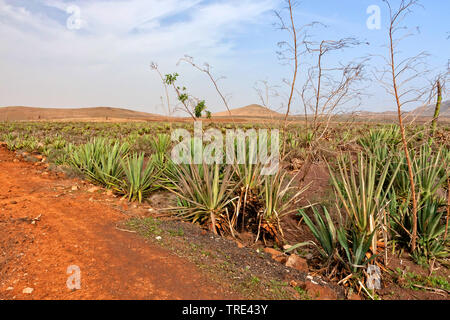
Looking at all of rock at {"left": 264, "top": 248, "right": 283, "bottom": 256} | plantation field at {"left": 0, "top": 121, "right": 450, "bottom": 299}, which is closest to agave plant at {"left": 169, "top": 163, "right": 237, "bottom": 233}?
plantation field at {"left": 0, "top": 121, "right": 450, "bottom": 299}

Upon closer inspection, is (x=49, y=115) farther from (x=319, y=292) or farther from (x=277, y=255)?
(x=319, y=292)

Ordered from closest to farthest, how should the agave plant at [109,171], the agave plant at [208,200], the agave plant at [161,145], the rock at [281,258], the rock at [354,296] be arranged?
1. the rock at [354,296]
2. the rock at [281,258]
3. the agave plant at [208,200]
4. the agave plant at [109,171]
5. the agave plant at [161,145]

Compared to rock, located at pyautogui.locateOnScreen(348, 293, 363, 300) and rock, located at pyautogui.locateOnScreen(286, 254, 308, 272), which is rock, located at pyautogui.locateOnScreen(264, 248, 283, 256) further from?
rock, located at pyautogui.locateOnScreen(348, 293, 363, 300)

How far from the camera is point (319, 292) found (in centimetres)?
312

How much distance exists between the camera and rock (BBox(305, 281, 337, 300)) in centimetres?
306

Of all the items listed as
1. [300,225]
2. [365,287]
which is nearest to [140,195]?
[300,225]

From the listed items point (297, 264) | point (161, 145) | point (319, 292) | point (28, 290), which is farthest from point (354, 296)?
point (161, 145)

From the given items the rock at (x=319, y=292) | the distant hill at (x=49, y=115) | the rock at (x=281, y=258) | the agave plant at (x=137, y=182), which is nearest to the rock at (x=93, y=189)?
the agave plant at (x=137, y=182)

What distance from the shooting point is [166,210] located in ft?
17.5

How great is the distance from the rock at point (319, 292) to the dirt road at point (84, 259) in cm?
80

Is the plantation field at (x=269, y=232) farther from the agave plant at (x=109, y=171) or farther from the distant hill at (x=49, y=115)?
the distant hill at (x=49, y=115)

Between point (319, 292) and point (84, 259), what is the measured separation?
228 cm

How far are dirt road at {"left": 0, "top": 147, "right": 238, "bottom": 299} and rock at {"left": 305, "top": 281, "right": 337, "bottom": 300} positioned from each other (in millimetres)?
805

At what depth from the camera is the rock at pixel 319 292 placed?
3064 millimetres
